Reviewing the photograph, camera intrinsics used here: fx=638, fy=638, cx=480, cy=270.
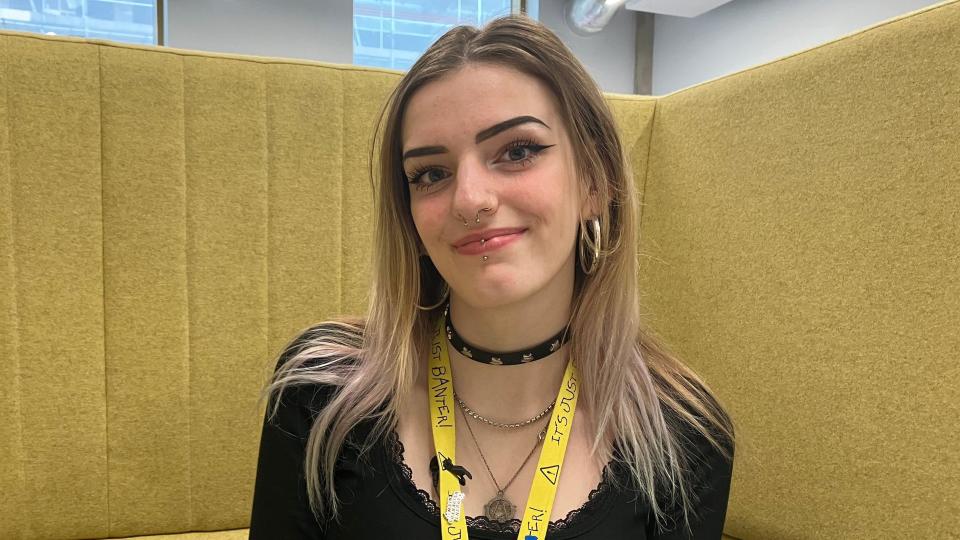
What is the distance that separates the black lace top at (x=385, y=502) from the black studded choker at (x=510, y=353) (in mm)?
189

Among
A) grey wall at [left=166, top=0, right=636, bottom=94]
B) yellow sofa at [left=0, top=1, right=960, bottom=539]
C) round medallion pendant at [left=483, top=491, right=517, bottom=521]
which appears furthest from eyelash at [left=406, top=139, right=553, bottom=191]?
grey wall at [left=166, top=0, right=636, bottom=94]

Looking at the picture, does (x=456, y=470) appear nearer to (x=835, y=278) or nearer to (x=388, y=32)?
(x=835, y=278)

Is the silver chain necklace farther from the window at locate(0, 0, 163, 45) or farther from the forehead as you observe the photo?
the window at locate(0, 0, 163, 45)

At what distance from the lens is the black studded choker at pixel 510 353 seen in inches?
42.6

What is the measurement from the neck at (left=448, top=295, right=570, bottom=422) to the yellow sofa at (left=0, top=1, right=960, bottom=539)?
665 mm

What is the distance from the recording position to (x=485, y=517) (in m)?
1.01

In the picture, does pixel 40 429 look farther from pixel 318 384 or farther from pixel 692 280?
pixel 692 280

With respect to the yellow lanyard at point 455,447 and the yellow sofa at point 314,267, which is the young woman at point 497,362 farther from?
the yellow sofa at point 314,267

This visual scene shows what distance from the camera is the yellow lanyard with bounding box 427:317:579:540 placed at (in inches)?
38.4

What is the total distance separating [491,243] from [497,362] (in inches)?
9.4

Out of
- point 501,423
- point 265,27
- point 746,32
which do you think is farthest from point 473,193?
point 746,32

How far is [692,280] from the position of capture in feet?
5.78

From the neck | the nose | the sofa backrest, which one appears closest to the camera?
the nose

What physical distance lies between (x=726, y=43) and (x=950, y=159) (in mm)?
3321
